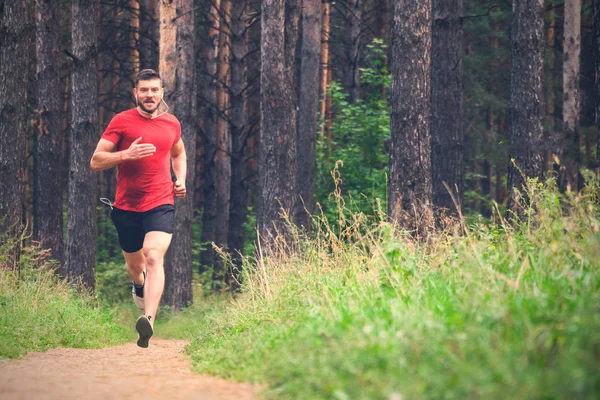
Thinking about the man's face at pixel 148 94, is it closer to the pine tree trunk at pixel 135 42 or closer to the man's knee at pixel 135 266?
the man's knee at pixel 135 266

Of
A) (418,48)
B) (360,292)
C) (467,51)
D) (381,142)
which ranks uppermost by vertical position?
(467,51)

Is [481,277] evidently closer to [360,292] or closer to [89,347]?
[360,292]

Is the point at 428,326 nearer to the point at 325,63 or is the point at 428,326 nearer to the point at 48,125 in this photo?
the point at 48,125

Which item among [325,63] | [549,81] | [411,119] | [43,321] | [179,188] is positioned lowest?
[43,321]

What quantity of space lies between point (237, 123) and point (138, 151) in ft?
48.2

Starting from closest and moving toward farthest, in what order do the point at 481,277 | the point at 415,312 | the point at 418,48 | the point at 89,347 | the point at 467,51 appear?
1. the point at 415,312
2. the point at 481,277
3. the point at 89,347
4. the point at 418,48
5. the point at 467,51

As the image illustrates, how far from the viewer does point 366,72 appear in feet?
70.2

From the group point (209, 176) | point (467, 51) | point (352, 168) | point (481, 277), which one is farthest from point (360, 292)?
point (467, 51)

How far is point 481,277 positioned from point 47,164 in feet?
42.1

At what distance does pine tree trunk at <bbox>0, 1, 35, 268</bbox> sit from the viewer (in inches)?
459

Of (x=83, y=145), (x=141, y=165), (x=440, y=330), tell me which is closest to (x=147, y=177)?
(x=141, y=165)

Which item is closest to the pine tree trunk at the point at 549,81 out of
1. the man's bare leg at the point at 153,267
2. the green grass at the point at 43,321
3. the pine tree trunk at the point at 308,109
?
the pine tree trunk at the point at 308,109

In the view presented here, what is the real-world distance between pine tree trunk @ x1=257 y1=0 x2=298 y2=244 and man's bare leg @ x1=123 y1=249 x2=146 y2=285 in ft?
15.2

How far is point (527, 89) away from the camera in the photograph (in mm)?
14977
